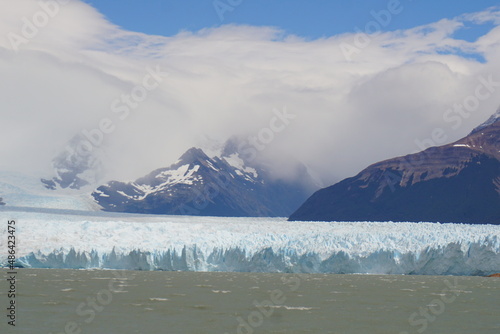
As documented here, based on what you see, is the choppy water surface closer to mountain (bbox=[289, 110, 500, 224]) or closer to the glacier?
the glacier

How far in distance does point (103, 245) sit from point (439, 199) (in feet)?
225

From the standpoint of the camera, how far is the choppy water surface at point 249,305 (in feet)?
52.7

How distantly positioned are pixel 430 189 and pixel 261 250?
2671 inches

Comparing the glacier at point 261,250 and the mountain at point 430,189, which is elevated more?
the mountain at point 430,189

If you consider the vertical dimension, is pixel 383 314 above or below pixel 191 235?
below

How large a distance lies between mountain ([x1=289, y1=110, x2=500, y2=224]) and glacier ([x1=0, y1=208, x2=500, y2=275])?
52.3 meters

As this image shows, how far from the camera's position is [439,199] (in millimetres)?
93062

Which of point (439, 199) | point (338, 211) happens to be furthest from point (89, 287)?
point (338, 211)

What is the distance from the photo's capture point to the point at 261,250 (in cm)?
3428

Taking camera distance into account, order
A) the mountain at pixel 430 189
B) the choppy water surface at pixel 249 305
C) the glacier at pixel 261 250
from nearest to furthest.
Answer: the choppy water surface at pixel 249 305, the glacier at pixel 261 250, the mountain at pixel 430 189

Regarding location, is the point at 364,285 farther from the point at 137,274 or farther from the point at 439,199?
the point at 439,199

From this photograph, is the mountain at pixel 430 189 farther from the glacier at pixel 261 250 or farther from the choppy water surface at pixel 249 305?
the choppy water surface at pixel 249 305

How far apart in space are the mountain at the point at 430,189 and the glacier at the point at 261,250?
52.3 metres

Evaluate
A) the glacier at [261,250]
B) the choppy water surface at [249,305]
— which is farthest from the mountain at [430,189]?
the choppy water surface at [249,305]
